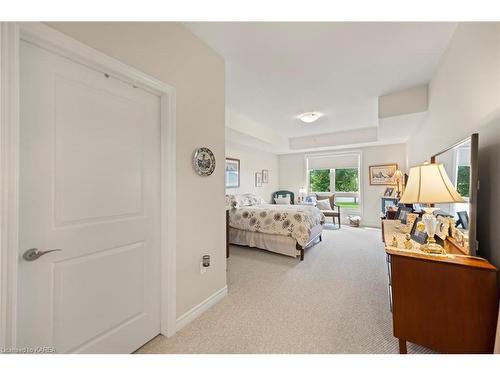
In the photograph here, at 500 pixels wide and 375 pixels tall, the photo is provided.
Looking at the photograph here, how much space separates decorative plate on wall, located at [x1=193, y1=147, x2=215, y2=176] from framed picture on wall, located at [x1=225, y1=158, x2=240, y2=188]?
2693 millimetres

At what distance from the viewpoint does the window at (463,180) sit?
1.35 meters

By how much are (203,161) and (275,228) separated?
205cm

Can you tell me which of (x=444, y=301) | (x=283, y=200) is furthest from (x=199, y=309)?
(x=283, y=200)

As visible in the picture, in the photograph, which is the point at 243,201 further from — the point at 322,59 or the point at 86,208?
the point at 86,208

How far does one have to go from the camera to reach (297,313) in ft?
6.32

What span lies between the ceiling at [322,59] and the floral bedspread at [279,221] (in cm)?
192

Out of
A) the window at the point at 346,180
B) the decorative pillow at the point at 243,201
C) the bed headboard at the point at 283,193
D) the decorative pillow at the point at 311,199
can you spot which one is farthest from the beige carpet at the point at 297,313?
the bed headboard at the point at 283,193

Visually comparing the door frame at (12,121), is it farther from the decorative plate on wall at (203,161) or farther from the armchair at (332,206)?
the armchair at (332,206)

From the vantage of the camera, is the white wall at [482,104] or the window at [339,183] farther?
the window at [339,183]

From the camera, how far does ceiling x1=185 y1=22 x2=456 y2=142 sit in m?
1.80

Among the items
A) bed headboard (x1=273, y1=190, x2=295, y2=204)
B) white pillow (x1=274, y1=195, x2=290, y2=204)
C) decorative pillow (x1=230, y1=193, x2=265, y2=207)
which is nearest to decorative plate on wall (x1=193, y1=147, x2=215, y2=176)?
decorative pillow (x1=230, y1=193, x2=265, y2=207)

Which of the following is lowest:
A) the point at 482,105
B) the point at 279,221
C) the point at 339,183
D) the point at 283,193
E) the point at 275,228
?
the point at 275,228

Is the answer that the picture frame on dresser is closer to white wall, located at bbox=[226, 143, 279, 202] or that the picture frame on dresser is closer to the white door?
the white door
